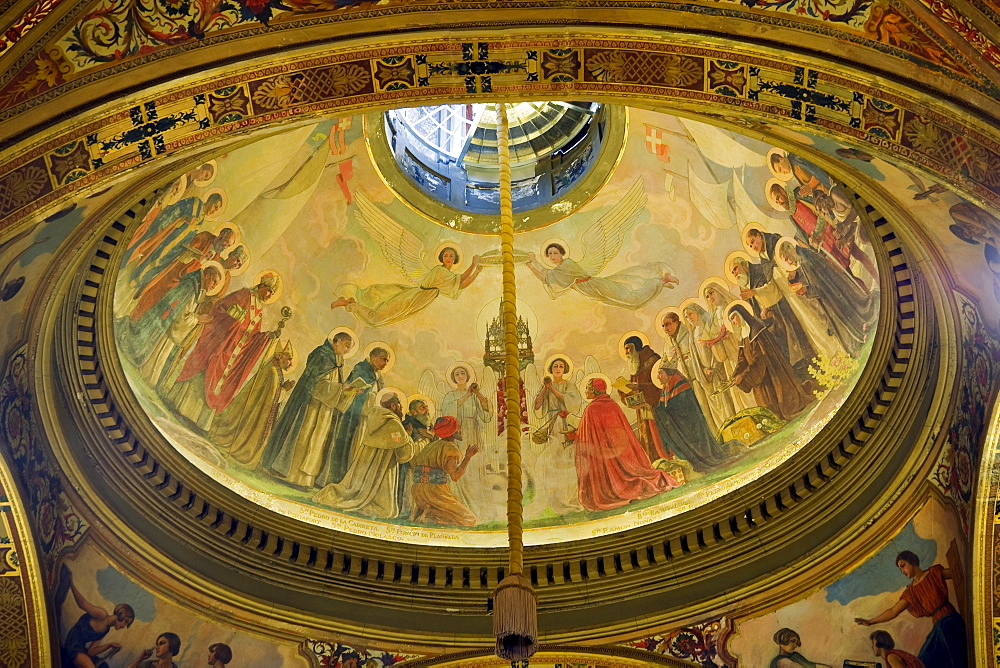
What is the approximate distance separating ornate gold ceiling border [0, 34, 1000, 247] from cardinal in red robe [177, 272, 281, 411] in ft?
17.0

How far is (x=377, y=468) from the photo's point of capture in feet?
46.6

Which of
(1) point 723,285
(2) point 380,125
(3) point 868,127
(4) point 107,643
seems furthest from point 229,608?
(3) point 868,127

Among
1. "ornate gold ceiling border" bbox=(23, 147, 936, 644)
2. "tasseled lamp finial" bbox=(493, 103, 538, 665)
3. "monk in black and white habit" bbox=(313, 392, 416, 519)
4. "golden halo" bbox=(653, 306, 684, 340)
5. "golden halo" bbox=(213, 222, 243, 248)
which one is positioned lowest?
"tasseled lamp finial" bbox=(493, 103, 538, 665)

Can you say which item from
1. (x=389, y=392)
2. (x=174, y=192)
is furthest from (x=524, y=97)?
(x=389, y=392)

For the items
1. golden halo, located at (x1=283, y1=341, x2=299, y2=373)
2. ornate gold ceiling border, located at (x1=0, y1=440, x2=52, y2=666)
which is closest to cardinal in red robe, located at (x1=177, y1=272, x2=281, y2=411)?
golden halo, located at (x1=283, y1=341, x2=299, y2=373)

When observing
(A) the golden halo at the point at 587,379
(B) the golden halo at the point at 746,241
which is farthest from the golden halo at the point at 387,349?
(B) the golden halo at the point at 746,241

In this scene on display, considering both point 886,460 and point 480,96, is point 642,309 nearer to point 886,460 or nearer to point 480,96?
point 886,460

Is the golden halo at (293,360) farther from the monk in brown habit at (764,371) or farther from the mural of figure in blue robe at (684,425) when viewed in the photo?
the monk in brown habit at (764,371)

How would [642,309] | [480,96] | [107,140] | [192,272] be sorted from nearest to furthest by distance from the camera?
[107,140] < [480,96] < [192,272] < [642,309]

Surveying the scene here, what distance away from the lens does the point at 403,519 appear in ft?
45.8

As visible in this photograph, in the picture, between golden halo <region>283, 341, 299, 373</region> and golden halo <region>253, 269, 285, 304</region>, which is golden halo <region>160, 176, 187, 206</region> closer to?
golden halo <region>253, 269, 285, 304</region>

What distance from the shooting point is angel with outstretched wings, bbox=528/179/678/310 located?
47.2 feet

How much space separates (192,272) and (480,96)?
5417mm

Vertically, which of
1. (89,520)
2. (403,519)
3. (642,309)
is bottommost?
(89,520)
